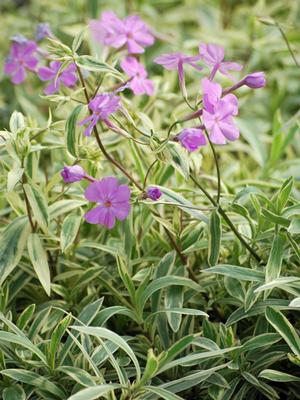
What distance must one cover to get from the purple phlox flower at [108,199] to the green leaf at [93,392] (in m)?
0.31

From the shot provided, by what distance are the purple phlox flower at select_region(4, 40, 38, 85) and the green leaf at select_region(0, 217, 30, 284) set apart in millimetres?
418

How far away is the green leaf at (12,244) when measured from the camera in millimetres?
1471

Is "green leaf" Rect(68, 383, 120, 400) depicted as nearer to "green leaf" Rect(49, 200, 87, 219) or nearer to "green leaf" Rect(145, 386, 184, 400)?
"green leaf" Rect(145, 386, 184, 400)

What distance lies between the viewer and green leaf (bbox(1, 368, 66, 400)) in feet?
4.34

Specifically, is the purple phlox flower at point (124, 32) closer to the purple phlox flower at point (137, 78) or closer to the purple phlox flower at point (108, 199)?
the purple phlox flower at point (137, 78)

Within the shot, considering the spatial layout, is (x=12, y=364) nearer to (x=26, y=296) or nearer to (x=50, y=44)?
(x=26, y=296)

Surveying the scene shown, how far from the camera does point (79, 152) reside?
146 cm

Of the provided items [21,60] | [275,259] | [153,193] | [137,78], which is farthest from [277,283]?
[21,60]

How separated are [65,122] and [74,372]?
19.2 inches

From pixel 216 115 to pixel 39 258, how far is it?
49 centimetres

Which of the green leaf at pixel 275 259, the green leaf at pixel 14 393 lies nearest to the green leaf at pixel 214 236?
the green leaf at pixel 275 259

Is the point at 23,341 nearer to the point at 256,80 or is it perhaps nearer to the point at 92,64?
the point at 92,64

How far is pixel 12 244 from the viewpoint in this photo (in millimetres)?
1496

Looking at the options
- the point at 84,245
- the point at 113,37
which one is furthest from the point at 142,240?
the point at 113,37
